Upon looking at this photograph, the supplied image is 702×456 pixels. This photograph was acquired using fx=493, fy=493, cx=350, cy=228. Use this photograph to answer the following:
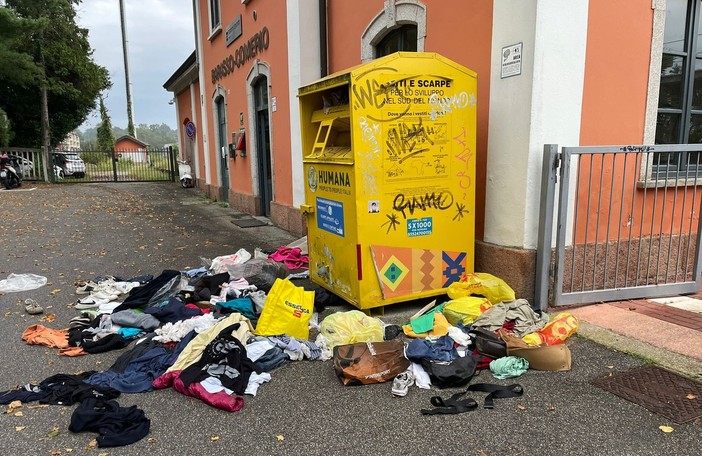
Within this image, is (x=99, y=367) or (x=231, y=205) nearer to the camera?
(x=99, y=367)

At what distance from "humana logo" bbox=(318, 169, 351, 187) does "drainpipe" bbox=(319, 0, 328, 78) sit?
4.21 m

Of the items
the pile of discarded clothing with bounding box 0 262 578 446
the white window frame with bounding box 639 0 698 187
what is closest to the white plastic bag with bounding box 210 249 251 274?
the pile of discarded clothing with bounding box 0 262 578 446

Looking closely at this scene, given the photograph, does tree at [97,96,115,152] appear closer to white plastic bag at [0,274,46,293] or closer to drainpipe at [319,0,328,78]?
drainpipe at [319,0,328,78]

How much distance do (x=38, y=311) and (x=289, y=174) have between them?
519 centimetres

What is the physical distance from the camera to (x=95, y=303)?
17.1 feet

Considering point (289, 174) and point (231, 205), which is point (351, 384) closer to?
point (289, 174)

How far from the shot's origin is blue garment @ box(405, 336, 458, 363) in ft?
11.7

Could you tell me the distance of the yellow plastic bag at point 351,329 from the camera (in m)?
4.04

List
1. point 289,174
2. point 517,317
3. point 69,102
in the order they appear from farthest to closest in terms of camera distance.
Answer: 1. point 69,102
2. point 289,174
3. point 517,317

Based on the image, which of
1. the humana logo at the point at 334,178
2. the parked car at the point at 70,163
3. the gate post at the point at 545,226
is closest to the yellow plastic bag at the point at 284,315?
the humana logo at the point at 334,178

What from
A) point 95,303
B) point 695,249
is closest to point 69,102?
point 95,303

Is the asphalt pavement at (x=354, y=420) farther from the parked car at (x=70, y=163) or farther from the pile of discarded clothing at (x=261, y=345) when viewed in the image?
the parked car at (x=70, y=163)

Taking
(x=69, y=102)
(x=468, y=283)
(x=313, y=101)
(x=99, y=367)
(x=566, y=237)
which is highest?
(x=69, y=102)

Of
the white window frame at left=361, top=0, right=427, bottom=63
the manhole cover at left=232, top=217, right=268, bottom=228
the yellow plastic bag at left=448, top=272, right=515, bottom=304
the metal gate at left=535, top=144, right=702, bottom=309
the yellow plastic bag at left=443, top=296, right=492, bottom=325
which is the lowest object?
the manhole cover at left=232, top=217, right=268, bottom=228
